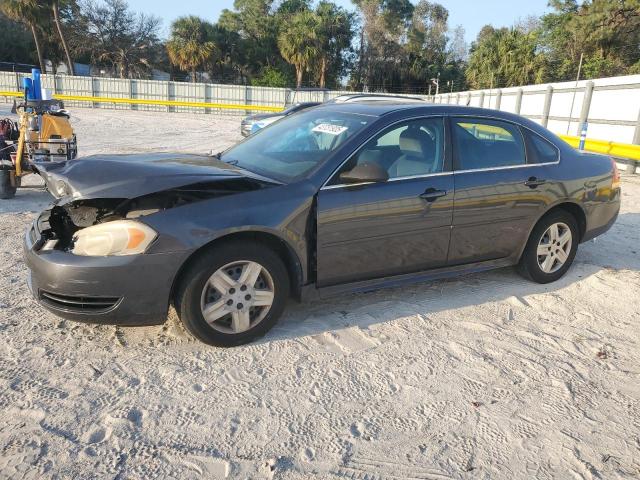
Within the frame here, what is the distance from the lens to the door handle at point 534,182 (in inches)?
175

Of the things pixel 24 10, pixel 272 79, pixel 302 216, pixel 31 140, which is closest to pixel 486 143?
pixel 302 216

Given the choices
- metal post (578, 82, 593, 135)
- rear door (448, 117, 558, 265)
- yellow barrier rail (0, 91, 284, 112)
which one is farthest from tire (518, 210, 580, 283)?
yellow barrier rail (0, 91, 284, 112)

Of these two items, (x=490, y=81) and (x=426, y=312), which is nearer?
(x=426, y=312)

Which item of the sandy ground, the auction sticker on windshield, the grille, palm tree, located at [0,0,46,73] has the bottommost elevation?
the sandy ground

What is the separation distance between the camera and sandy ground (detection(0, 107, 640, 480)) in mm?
2465

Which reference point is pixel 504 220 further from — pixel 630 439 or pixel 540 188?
pixel 630 439

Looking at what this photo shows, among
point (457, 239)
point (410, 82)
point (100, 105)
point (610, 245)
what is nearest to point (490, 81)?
point (410, 82)

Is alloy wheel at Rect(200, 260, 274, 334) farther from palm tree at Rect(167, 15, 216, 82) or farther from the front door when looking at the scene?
palm tree at Rect(167, 15, 216, 82)

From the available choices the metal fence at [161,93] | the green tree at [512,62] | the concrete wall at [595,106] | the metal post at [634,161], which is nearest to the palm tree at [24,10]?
the metal fence at [161,93]

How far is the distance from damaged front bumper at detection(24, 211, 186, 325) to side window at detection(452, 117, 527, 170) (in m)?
2.39

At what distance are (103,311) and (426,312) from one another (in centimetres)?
237

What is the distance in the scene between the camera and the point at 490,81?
40.0 meters

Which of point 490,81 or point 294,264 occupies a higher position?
point 490,81

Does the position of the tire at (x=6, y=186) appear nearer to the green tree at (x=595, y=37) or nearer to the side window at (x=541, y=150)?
the side window at (x=541, y=150)
